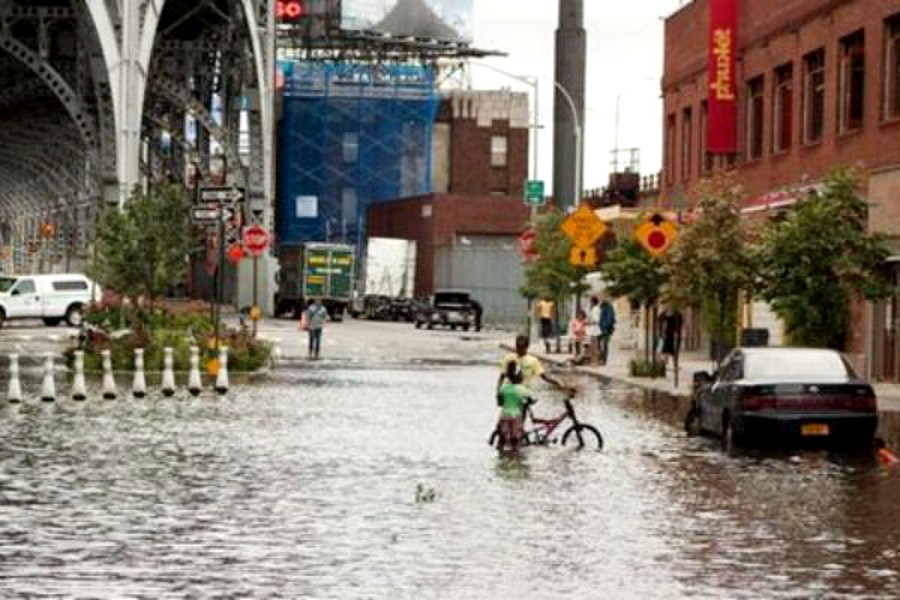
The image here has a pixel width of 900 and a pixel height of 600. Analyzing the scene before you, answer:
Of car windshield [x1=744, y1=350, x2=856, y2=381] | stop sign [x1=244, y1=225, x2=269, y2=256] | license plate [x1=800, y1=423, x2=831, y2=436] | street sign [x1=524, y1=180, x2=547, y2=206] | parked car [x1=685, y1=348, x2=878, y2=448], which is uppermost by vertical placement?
street sign [x1=524, y1=180, x2=547, y2=206]

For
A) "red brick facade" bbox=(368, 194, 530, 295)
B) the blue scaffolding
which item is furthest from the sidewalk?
the blue scaffolding

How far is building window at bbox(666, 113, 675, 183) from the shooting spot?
64375mm

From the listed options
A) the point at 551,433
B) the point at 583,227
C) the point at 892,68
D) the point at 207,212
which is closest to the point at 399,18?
the point at 583,227

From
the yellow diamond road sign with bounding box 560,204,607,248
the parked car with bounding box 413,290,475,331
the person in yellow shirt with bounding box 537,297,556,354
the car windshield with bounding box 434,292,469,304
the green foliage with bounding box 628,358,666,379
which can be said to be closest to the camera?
the green foliage with bounding box 628,358,666,379

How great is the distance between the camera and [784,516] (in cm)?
1772

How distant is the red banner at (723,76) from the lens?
53250 millimetres

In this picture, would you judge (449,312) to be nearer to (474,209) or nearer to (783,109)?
(474,209)

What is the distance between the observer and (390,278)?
10862cm

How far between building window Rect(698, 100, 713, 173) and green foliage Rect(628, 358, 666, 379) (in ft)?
39.3

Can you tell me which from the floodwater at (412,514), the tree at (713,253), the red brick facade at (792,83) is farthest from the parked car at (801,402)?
the tree at (713,253)

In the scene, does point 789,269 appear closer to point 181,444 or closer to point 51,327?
point 181,444

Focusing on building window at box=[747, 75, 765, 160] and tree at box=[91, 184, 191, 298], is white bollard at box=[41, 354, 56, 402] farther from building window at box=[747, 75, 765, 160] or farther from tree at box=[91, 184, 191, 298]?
building window at box=[747, 75, 765, 160]

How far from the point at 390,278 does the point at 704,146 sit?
167ft

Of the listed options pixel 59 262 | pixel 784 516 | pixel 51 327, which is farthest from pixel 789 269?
pixel 59 262
